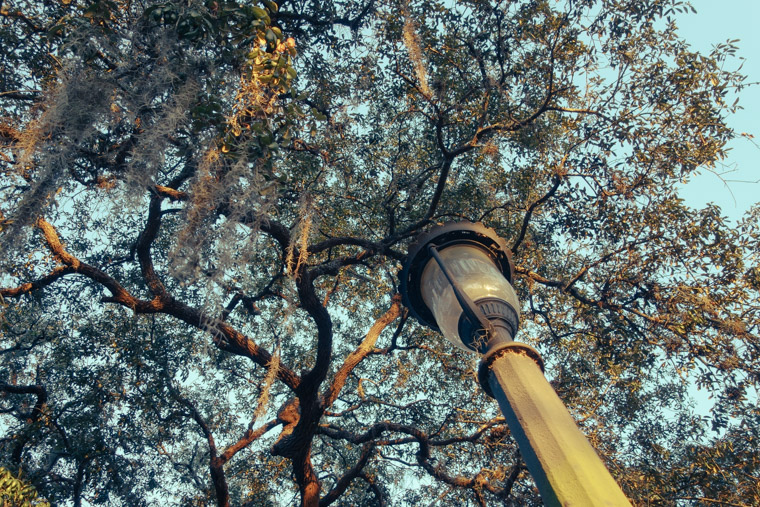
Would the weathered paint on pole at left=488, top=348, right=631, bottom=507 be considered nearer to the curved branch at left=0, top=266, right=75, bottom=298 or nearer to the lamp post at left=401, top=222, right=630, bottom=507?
the lamp post at left=401, top=222, right=630, bottom=507

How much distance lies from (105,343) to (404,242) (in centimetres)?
552

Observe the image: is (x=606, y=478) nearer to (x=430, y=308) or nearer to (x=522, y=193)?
(x=430, y=308)

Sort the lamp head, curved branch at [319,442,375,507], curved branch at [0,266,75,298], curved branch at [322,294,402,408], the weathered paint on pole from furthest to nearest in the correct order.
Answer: curved branch at [319,442,375,507] < curved branch at [322,294,402,408] < curved branch at [0,266,75,298] < the lamp head < the weathered paint on pole

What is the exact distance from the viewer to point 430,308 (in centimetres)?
371

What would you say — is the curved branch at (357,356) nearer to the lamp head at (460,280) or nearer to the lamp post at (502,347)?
the lamp head at (460,280)

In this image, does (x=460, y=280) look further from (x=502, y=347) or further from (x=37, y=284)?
(x=37, y=284)

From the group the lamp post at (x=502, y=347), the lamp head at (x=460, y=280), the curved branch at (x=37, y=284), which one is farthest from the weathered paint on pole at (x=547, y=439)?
the curved branch at (x=37, y=284)

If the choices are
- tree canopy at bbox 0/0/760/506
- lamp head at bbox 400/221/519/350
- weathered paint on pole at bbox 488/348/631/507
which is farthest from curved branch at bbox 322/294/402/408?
weathered paint on pole at bbox 488/348/631/507

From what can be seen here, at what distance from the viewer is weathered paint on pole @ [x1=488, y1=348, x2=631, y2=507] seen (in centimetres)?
188

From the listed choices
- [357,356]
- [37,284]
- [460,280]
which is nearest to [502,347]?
[460,280]

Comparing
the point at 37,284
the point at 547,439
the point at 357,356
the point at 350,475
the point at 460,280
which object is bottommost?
the point at 547,439

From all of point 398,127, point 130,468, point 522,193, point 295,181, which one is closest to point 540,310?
point 522,193

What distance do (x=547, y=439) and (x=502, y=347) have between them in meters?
0.54

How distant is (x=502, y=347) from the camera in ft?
8.32
